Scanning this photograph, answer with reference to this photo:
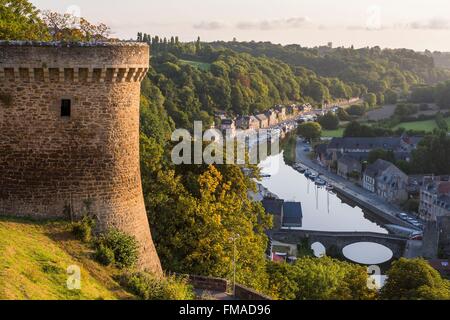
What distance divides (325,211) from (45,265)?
6932 centimetres

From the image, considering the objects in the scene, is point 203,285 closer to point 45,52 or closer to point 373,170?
point 45,52

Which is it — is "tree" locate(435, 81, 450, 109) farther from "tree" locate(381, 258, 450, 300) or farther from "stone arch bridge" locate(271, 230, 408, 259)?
"tree" locate(381, 258, 450, 300)

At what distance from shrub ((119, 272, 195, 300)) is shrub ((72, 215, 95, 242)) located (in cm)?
143

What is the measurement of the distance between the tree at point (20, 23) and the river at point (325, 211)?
35336 millimetres

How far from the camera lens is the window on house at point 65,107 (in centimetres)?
1822

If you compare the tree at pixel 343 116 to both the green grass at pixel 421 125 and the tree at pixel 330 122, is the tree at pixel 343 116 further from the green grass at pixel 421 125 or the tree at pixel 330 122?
the green grass at pixel 421 125

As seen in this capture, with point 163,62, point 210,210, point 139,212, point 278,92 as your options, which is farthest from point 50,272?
point 278,92

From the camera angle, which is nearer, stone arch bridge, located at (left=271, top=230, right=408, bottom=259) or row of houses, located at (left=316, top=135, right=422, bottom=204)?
stone arch bridge, located at (left=271, top=230, right=408, bottom=259)

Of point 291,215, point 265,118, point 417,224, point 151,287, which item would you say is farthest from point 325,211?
point 265,118

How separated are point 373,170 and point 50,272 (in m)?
84.9

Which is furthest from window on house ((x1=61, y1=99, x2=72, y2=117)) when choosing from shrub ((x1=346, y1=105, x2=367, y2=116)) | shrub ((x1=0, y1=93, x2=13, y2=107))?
shrub ((x1=346, y1=105, x2=367, y2=116))

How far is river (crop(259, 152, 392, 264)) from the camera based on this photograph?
62938 millimetres

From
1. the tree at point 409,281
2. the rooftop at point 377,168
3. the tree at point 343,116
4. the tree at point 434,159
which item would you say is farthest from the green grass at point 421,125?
the tree at point 409,281
